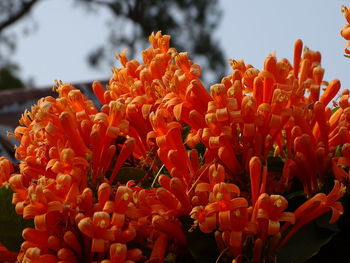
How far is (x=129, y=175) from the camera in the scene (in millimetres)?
927

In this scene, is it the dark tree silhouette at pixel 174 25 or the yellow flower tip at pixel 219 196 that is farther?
the dark tree silhouette at pixel 174 25

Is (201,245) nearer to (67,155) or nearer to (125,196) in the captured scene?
(125,196)

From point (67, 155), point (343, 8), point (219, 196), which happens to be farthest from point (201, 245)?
point (343, 8)

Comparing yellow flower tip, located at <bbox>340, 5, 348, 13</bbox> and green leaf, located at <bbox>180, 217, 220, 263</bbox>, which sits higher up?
yellow flower tip, located at <bbox>340, 5, 348, 13</bbox>

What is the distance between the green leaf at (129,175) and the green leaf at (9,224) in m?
0.17

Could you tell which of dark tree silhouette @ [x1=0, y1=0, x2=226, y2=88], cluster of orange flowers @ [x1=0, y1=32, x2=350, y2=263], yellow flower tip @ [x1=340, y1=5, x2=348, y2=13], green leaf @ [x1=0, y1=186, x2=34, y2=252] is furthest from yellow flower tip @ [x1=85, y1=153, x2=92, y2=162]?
dark tree silhouette @ [x1=0, y1=0, x2=226, y2=88]

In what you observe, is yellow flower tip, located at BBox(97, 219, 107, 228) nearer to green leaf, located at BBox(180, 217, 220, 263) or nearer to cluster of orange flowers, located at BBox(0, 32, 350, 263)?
cluster of orange flowers, located at BBox(0, 32, 350, 263)

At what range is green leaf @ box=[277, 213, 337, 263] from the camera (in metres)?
0.78

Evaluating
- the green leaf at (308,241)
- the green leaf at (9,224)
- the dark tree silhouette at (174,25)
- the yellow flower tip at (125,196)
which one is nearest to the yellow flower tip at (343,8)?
the green leaf at (308,241)

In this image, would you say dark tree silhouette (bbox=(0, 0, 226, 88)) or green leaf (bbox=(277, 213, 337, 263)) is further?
dark tree silhouette (bbox=(0, 0, 226, 88))

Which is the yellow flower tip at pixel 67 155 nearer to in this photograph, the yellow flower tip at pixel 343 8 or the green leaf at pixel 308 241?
the green leaf at pixel 308 241

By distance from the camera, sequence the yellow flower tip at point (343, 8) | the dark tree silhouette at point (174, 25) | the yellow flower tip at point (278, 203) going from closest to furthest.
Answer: the yellow flower tip at point (278, 203) < the yellow flower tip at point (343, 8) < the dark tree silhouette at point (174, 25)

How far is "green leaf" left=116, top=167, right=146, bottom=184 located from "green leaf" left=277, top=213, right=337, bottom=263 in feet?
0.89

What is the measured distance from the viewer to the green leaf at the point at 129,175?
0.93 metres
